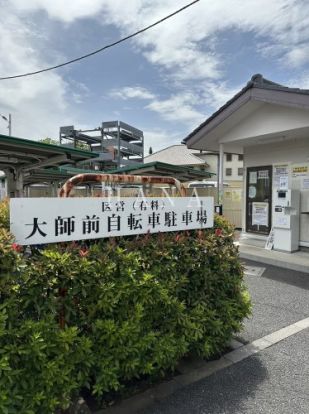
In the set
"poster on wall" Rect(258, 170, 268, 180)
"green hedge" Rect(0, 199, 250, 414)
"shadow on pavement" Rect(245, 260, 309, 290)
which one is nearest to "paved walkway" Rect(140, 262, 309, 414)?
"green hedge" Rect(0, 199, 250, 414)

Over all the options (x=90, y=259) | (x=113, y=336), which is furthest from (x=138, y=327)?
(x=90, y=259)

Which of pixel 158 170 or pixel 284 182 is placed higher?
pixel 158 170

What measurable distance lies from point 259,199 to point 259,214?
1.28 ft

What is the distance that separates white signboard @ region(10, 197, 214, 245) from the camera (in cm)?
171

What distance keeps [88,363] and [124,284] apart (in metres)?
0.51

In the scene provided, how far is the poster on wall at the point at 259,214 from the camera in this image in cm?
743

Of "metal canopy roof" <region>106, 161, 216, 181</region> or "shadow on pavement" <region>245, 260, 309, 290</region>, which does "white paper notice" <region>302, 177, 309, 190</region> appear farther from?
"metal canopy roof" <region>106, 161, 216, 181</region>

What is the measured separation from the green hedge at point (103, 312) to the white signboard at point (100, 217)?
8 centimetres

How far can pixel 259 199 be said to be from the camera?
7.59 meters

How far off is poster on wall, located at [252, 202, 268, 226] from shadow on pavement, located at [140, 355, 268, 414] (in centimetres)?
541

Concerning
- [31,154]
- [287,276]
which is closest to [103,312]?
[287,276]

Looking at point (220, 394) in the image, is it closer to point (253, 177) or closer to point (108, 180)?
point (108, 180)

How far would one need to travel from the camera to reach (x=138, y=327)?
1.92 meters

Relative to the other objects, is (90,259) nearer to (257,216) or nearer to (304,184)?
(304,184)
